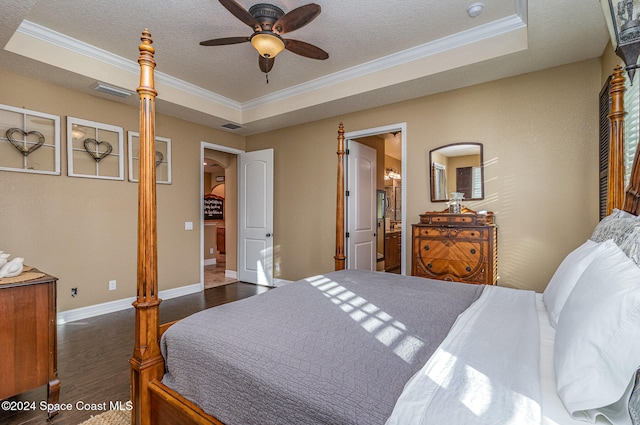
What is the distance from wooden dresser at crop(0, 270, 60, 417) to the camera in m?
1.73

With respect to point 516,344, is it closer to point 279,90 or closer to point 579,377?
point 579,377

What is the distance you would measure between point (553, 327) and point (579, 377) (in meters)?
0.59

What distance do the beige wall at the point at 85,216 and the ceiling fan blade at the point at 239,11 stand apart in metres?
2.49

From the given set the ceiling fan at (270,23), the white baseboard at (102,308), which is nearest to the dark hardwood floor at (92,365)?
the white baseboard at (102,308)

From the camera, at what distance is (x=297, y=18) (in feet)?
7.20

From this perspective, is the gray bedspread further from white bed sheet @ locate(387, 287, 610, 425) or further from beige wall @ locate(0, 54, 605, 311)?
beige wall @ locate(0, 54, 605, 311)

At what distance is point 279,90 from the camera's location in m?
4.15

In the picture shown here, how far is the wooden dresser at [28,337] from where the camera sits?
1728 mm

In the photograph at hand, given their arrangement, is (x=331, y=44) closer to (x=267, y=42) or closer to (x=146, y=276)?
(x=267, y=42)

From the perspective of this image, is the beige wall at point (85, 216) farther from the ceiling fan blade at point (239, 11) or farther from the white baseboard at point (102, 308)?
the ceiling fan blade at point (239, 11)

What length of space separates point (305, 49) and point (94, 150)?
282 cm

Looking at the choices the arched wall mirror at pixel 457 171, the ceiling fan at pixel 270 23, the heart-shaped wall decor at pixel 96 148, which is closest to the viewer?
the ceiling fan at pixel 270 23

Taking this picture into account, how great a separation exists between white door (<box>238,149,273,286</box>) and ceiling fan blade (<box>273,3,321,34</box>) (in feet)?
8.60

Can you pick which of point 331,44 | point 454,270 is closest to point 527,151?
point 454,270
